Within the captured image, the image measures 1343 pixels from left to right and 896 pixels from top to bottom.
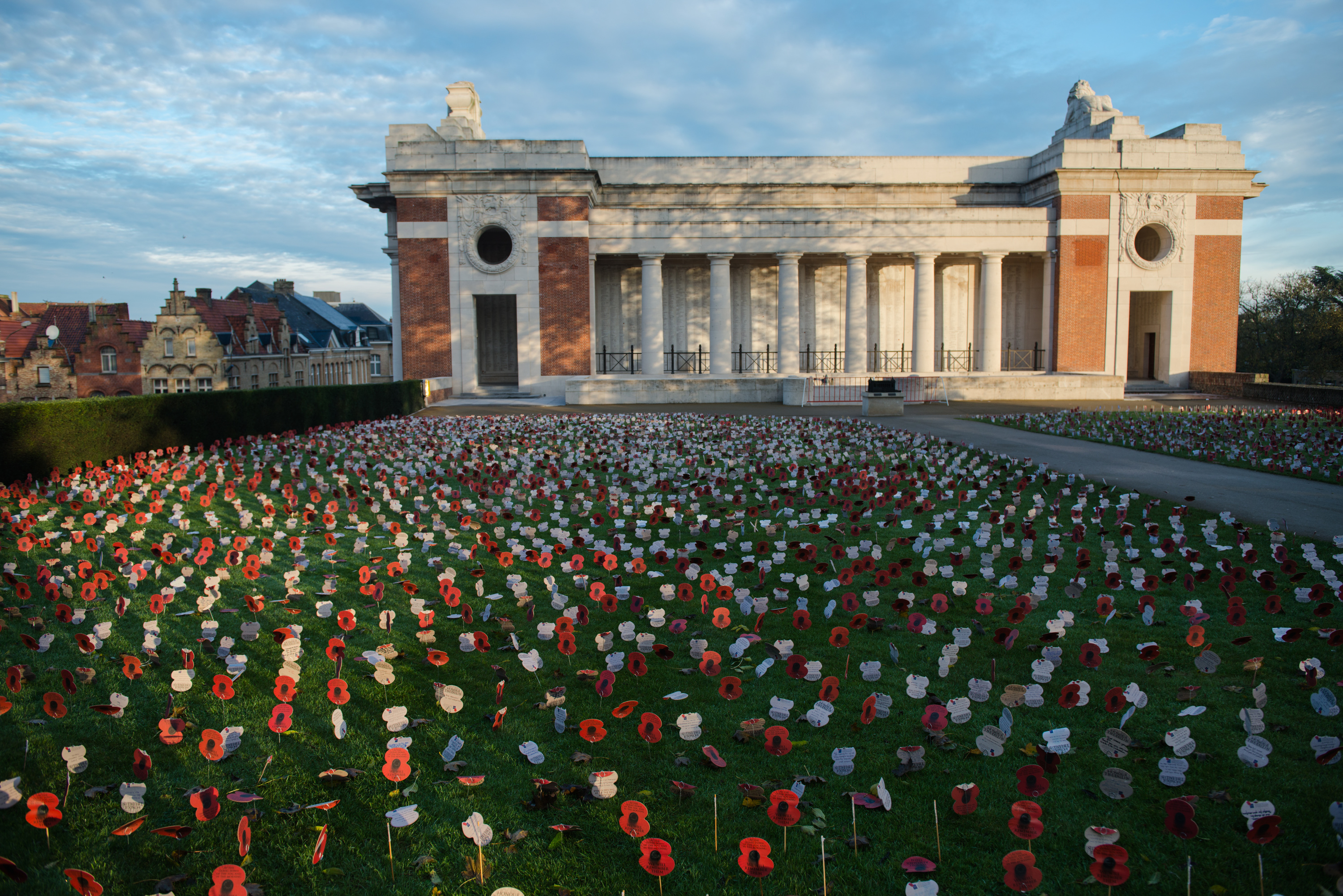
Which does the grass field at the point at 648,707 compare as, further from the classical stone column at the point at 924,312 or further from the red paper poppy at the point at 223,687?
the classical stone column at the point at 924,312

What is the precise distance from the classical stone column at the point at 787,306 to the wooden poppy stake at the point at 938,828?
29593mm

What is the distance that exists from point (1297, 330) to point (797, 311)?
28799 millimetres

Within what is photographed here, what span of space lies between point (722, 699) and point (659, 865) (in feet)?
4.94

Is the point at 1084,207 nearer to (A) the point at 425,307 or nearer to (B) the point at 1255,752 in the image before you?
(A) the point at 425,307

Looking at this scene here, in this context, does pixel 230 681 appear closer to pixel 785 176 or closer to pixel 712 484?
pixel 712 484

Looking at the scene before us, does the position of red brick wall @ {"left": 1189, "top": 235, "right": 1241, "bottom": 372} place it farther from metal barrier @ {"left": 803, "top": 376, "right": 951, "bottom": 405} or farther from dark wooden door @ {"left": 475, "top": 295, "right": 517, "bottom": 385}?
dark wooden door @ {"left": 475, "top": 295, "right": 517, "bottom": 385}

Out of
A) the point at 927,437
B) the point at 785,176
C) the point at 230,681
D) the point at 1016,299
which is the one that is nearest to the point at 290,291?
the point at 785,176

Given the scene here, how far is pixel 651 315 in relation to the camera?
3183 cm

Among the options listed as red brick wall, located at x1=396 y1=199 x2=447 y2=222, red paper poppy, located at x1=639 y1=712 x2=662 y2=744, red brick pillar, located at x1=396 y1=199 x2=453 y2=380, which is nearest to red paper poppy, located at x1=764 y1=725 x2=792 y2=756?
red paper poppy, located at x1=639 y1=712 x2=662 y2=744

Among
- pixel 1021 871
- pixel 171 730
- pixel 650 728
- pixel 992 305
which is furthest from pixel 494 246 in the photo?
pixel 1021 871

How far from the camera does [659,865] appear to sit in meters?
2.60

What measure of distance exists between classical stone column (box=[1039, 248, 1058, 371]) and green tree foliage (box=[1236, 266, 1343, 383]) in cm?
1151

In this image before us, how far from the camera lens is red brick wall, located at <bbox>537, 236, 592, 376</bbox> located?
31.3 metres

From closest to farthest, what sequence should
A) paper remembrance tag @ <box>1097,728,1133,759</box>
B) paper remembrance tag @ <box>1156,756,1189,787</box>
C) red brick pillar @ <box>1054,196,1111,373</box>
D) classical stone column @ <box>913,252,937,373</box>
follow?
paper remembrance tag @ <box>1156,756,1189,787</box> → paper remembrance tag @ <box>1097,728,1133,759</box> → classical stone column @ <box>913,252,937,373</box> → red brick pillar @ <box>1054,196,1111,373</box>
